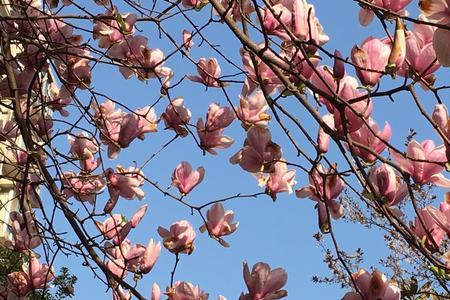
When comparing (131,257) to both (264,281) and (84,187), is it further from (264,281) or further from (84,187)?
(264,281)

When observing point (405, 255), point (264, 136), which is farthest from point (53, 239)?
point (405, 255)

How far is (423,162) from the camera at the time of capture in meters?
0.99

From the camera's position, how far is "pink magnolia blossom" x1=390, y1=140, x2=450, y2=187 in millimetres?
990

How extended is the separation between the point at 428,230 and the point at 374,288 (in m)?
0.13

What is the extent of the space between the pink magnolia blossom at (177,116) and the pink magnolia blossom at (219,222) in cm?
24

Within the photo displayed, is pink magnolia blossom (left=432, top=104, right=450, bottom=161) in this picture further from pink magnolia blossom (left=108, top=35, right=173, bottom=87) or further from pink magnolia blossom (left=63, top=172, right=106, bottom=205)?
pink magnolia blossom (left=63, top=172, right=106, bottom=205)

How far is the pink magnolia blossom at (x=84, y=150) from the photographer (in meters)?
1.69

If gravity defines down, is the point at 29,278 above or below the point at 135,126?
below

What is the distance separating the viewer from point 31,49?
162 cm

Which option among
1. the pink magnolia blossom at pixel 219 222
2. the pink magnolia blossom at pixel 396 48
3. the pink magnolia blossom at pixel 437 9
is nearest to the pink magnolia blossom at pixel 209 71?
the pink magnolia blossom at pixel 219 222

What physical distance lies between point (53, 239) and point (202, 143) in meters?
0.44

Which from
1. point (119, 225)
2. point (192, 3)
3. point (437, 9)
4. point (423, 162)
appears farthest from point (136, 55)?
point (437, 9)

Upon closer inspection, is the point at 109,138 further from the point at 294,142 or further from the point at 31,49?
the point at 294,142

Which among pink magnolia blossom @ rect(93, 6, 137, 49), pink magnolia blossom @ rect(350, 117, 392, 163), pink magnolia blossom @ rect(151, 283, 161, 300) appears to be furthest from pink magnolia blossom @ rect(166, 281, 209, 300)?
pink magnolia blossom @ rect(93, 6, 137, 49)
